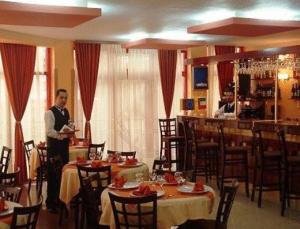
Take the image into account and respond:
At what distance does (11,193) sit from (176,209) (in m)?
1.62

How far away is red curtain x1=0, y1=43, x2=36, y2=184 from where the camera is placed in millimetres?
9117

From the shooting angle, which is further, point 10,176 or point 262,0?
point 262,0

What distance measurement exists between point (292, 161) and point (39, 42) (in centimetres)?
527

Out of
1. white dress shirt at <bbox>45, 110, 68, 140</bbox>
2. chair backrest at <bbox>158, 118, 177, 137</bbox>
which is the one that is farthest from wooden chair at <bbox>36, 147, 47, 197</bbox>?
chair backrest at <bbox>158, 118, 177, 137</bbox>

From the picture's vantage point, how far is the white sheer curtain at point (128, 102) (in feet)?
34.5

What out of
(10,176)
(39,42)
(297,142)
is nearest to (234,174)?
(297,142)

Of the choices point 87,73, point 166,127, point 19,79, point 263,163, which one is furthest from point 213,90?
point 263,163

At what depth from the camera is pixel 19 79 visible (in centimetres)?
923

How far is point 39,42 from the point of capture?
9125mm

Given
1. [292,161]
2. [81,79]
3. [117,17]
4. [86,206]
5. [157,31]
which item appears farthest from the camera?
[81,79]

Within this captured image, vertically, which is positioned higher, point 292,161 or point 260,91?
point 260,91

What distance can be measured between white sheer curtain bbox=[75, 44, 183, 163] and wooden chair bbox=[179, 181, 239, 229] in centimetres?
605

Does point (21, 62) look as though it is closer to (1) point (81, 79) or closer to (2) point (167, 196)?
(1) point (81, 79)

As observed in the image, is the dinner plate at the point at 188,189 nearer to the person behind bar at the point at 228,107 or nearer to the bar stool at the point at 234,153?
the bar stool at the point at 234,153
